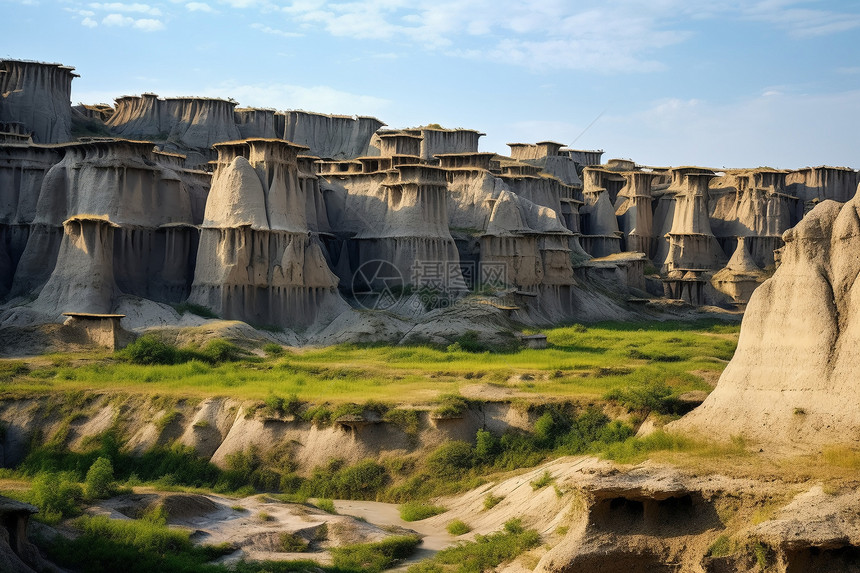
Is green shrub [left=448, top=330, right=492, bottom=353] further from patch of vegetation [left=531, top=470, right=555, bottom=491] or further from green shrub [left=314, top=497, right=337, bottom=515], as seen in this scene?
patch of vegetation [left=531, top=470, right=555, bottom=491]

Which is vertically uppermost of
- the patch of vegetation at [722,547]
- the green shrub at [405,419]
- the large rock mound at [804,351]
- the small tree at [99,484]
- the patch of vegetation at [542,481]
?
the large rock mound at [804,351]

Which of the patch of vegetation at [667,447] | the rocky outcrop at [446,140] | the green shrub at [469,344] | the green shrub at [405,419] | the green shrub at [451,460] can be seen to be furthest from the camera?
the rocky outcrop at [446,140]

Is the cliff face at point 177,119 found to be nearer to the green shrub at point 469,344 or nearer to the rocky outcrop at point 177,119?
the rocky outcrop at point 177,119

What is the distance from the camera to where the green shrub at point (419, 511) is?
933 inches

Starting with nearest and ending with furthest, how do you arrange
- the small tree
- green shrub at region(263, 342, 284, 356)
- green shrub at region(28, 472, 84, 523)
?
green shrub at region(28, 472, 84, 523) → the small tree → green shrub at region(263, 342, 284, 356)

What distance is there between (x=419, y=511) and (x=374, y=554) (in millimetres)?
4364

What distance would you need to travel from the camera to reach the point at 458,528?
21656 millimetres

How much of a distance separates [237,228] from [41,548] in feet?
97.4

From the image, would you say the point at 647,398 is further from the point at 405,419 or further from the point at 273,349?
the point at 273,349

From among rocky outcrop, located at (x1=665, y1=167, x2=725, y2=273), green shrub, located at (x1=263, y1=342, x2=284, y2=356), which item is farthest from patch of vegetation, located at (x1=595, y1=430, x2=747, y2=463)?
rocky outcrop, located at (x1=665, y1=167, x2=725, y2=273)

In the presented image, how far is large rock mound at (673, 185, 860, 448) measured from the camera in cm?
1675

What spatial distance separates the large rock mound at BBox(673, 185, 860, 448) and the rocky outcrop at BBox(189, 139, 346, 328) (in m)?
30.9

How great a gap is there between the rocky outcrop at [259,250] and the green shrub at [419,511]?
923 inches

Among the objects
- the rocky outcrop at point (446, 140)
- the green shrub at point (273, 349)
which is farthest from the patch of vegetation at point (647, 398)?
the rocky outcrop at point (446, 140)
